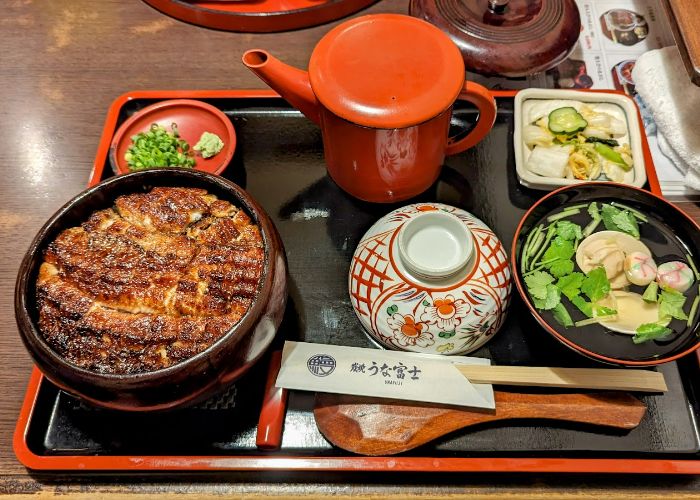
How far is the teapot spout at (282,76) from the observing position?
127 cm

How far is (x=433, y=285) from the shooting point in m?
1.18

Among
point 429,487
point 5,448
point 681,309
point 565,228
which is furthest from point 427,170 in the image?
point 5,448

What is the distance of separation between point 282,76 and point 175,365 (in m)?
0.74

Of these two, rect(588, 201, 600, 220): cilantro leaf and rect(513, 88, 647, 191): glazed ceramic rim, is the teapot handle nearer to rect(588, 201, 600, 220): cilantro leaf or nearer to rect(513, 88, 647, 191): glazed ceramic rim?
rect(513, 88, 647, 191): glazed ceramic rim

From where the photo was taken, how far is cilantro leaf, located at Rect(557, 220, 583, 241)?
131cm

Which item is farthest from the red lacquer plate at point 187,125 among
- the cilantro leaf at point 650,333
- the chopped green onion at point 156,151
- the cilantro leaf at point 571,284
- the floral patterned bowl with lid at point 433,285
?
the cilantro leaf at point 650,333

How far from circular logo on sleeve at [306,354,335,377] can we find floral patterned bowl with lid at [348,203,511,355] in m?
0.14

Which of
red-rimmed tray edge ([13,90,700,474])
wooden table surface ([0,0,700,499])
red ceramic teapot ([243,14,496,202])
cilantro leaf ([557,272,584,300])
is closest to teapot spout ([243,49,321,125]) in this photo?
red ceramic teapot ([243,14,496,202])

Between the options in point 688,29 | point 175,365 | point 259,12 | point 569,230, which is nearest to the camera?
point 175,365

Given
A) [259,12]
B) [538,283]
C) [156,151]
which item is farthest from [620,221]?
[259,12]

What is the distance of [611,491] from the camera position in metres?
1.18

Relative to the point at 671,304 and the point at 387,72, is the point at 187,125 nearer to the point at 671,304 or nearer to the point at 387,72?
the point at 387,72

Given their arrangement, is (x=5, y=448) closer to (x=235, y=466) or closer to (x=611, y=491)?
(x=235, y=466)

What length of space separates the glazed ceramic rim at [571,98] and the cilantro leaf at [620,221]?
12 cm
